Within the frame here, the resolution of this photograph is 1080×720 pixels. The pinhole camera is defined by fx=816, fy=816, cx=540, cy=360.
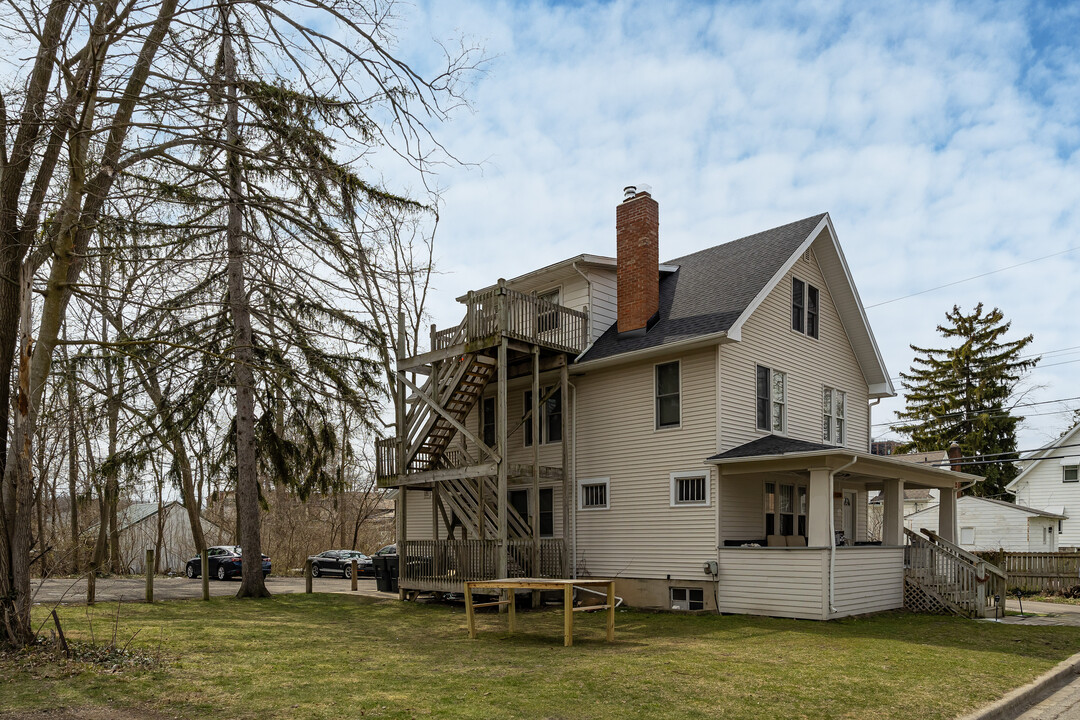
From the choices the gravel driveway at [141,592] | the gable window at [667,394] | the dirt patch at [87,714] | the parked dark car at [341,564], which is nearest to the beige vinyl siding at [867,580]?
the gable window at [667,394]

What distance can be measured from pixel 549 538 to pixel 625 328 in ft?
17.4

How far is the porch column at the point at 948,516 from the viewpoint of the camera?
20344 mm

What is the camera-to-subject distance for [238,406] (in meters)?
20.5

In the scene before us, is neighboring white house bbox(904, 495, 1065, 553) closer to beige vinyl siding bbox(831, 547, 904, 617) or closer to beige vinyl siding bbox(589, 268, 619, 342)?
beige vinyl siding bbox(831, 547, 904, 617)

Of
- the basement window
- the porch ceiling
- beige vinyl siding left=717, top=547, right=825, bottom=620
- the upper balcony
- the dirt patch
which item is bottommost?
the basement window

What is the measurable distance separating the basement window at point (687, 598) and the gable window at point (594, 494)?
2558 mm

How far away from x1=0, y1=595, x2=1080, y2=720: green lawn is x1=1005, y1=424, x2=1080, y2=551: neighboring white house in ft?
86.4

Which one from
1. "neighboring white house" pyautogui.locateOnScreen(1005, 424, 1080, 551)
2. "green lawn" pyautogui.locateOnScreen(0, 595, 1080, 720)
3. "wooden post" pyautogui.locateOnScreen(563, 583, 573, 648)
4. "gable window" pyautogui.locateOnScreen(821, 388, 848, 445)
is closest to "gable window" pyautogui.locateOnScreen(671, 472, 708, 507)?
"green lawn" pyautogui.locateOnScreen(0, 595, 1080, 720)

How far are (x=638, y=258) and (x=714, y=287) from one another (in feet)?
6.24

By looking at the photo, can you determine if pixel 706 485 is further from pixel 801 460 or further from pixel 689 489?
pixel 801 460

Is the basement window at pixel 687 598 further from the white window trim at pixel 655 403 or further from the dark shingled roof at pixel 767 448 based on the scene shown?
the white window trim at pixel 655 403

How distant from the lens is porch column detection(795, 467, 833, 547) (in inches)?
606

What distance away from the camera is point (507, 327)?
17.6 metres

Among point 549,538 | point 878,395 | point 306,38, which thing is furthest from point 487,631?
point 878,395
